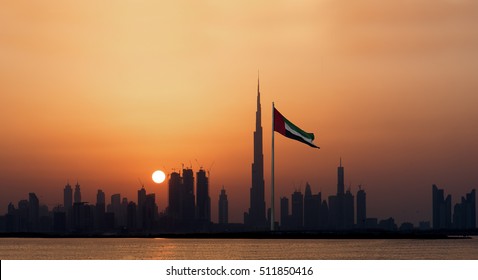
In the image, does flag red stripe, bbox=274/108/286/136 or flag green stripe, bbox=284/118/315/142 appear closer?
flag green stripe, bbox=284/118/315/142

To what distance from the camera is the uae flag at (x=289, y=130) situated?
423 ft

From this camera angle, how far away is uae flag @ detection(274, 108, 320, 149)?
129000 millimetres

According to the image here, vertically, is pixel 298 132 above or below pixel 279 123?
below

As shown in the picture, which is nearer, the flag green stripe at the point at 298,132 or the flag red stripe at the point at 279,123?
the flag green stripe at the point at 298,132

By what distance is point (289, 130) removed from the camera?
130 meters

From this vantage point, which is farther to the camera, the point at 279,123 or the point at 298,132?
the point at 279,123
